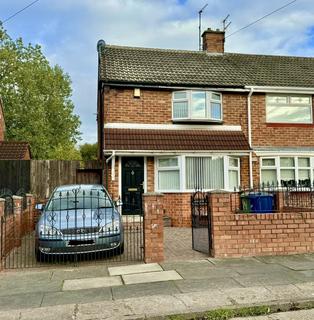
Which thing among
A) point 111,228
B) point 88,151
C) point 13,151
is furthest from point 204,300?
point 88,151

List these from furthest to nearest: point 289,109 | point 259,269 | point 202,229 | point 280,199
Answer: point 289,109 < point 280,199 < point 202,229 < point 259,269

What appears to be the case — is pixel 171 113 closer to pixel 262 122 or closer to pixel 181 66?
pixel 181 66

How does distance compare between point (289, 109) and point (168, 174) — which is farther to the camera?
point (289, 109)

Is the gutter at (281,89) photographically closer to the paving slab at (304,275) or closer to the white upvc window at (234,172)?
the white upvc window at (234,172)

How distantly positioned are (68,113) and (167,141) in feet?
87.3

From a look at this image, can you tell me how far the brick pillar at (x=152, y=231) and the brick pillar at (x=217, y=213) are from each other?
1.08 meters

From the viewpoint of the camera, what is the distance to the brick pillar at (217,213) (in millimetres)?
7891

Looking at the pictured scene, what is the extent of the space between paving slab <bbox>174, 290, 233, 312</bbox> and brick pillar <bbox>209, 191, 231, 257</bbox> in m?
2.30

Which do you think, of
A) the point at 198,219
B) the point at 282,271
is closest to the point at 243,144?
the point at 198,219

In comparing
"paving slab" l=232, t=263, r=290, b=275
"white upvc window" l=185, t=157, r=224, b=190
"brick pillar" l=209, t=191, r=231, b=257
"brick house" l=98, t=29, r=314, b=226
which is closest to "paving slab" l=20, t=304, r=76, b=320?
"paving slab" l=232, t=263, r=290, b=275

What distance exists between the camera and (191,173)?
14336 millimetres

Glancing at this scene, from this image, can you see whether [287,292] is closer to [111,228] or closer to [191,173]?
[111,228]

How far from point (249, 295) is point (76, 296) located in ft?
8.13

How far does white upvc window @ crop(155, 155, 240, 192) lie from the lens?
14219 mm
